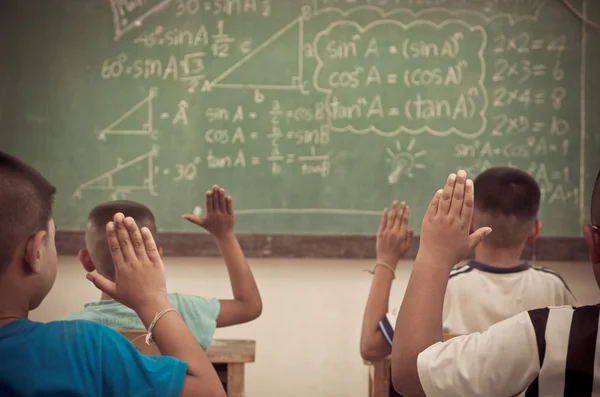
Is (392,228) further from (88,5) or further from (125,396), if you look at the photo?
(88,5)

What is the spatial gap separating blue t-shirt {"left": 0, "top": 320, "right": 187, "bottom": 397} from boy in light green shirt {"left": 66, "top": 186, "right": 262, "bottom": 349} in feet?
3.09

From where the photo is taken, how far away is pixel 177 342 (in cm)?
125

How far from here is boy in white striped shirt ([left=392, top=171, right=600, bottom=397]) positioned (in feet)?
3.83

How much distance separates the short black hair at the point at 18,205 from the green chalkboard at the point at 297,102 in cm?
245

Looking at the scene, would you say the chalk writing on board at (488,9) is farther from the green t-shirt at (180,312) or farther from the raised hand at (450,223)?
the raised hand at (450,223)

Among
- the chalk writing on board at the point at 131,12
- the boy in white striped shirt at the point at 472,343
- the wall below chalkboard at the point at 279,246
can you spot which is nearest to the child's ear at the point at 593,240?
the boy in white striped shirt at the point at 472,343

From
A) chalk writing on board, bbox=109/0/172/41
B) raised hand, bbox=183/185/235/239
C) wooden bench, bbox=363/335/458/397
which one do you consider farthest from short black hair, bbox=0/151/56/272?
chalk writing on board, bbox=109/0/172/41

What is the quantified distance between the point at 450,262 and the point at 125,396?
1.88ft

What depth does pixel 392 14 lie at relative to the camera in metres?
3.78

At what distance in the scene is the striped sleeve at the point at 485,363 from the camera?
1172 millimetres

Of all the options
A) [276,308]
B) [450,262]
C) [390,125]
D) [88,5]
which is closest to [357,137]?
[390,125]

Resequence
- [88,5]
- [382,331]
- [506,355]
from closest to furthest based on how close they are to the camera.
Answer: [506,355]
[382,331]
[88,5]

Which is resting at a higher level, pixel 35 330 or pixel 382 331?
pixel 35 330

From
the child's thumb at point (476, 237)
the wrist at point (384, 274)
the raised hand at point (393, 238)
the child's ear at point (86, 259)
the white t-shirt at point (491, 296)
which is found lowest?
the white t-shirt at point (491, 296)
